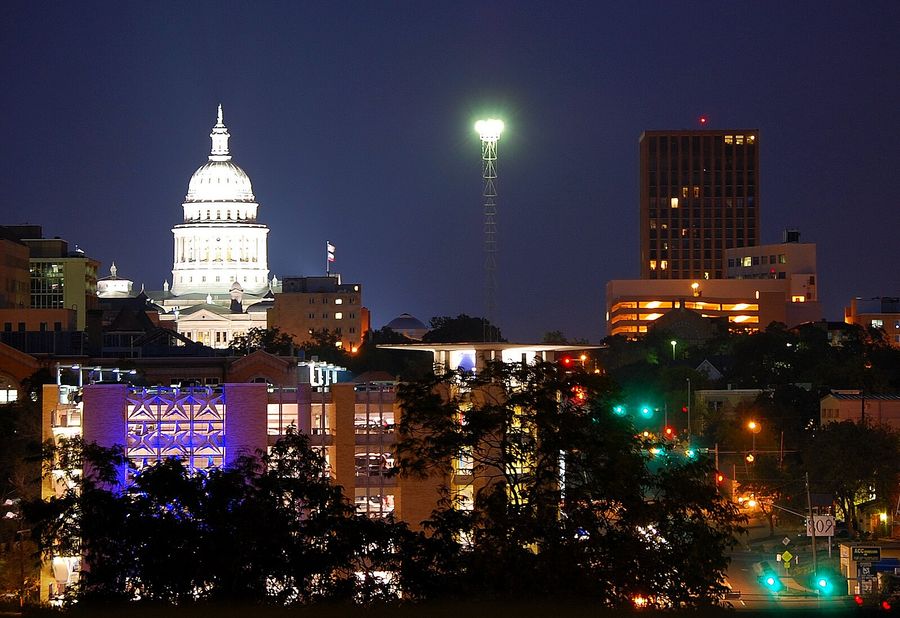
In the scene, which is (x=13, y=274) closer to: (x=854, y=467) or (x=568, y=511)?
(x=854, y=467)

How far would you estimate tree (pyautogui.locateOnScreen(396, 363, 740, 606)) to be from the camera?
3266 cm

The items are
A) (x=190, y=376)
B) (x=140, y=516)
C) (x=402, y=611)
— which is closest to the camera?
(x=402, y=611)

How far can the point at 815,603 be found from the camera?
48750 millimetres

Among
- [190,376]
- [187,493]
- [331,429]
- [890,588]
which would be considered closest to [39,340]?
[190,376]

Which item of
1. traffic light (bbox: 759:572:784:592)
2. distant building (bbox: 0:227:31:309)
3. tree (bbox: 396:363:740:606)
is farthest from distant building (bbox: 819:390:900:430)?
distant building (bbox: 0:227:31:309)

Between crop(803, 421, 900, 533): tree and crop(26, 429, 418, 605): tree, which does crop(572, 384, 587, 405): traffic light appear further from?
crop(803, 421, 900, 533): tree

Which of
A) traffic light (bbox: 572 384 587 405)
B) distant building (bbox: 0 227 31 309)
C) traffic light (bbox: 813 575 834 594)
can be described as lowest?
traffic light (bbox: 813 575 834 594)

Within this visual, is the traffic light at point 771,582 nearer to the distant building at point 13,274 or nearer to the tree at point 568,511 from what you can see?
the tree at point 568,511

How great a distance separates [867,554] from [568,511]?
26.1 meters

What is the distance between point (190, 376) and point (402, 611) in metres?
87.7

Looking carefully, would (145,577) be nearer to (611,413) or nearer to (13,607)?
(13,607)

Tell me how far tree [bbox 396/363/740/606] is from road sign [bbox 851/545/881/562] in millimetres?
23021

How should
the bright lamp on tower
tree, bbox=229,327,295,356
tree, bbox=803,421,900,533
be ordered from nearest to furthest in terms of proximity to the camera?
the bright lamp on tower → tree, bbox=803,421,900,533 → tree, bbox=229,327,295,356

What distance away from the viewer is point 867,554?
5703cm
